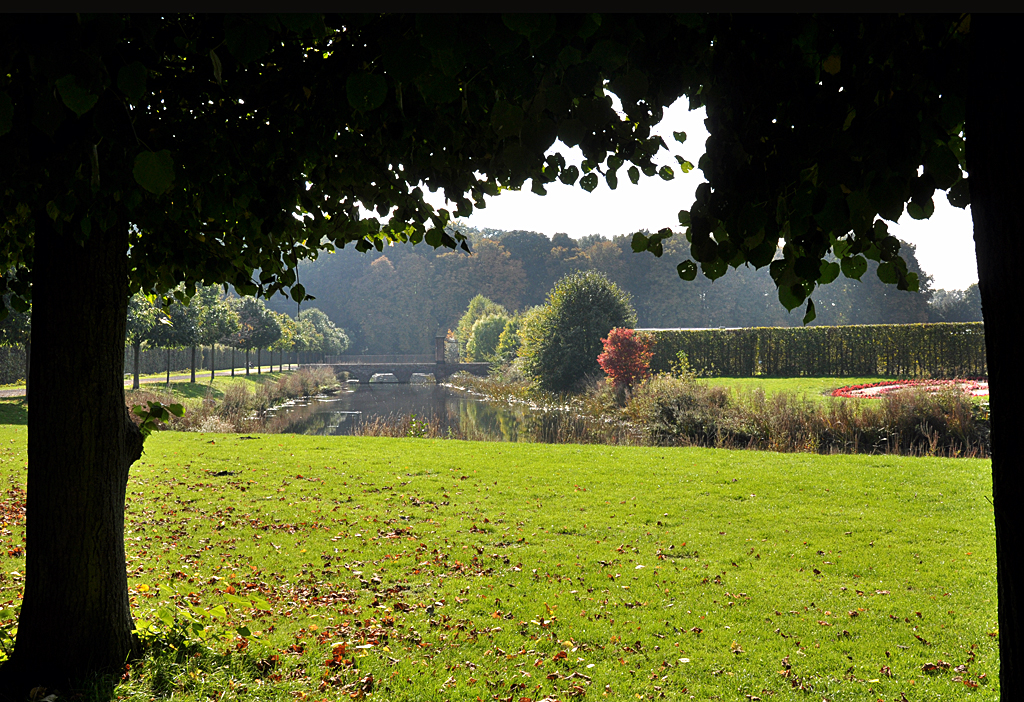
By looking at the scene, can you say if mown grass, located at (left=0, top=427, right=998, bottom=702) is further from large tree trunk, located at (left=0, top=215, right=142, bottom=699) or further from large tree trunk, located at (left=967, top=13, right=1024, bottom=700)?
large tree trunk, located at (left=967, top=13, right=1024, bottom=700)

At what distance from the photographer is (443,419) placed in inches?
832

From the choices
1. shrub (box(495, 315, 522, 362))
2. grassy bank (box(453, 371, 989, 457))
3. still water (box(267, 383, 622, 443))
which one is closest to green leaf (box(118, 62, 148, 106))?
grassy bank (box(453, 371, 989, 457))

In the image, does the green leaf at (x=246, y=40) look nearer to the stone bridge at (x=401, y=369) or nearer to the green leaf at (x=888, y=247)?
the green leaf at (x=888, y=247)

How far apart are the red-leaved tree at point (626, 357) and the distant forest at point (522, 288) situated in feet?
127

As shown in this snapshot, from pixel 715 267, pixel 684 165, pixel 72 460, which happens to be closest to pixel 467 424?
pixel 72 460

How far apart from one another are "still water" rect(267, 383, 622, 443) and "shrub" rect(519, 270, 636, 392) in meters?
2.10

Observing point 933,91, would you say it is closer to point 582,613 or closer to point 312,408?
point 582,613

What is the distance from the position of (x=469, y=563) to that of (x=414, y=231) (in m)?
2.89

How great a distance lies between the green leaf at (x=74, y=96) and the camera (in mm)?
1257

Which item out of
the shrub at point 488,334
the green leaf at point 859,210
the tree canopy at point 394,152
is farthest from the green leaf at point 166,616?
the shrub at point 488,334

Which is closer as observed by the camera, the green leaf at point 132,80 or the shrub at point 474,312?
the green leaf at point 132,80

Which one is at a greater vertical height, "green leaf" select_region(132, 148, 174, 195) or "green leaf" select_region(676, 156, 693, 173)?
"green leaf" select_region(676, 156, 693, 173)

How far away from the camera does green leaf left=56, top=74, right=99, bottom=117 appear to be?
126 cm

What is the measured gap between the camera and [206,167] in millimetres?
2520
